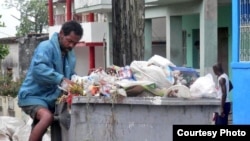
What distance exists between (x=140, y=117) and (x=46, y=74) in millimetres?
1037

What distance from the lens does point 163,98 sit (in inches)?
224

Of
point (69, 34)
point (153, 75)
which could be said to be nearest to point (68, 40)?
point (69, 34)

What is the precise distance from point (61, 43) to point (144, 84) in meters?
1.05

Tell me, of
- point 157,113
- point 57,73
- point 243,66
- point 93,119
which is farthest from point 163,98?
point 243,66

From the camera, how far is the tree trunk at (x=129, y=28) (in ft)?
28.7

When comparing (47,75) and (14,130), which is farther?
(14,130)

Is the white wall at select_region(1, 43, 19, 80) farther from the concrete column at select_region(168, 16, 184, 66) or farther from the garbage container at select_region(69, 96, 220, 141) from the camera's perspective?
the garbage container at select_region(69, 96, 220, 141)

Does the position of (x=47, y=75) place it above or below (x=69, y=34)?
below

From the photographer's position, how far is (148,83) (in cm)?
584

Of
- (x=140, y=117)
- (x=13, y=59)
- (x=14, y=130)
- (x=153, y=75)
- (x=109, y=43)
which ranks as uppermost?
(x=109, y=43)

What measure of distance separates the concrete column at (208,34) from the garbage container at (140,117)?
8.88 metres

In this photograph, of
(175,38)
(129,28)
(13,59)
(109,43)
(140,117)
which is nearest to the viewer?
(140,117)

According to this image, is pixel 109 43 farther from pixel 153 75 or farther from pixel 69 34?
pixel 153 75

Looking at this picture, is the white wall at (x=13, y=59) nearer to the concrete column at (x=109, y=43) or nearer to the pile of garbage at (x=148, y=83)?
the concrete column at (x=109, y=43)
